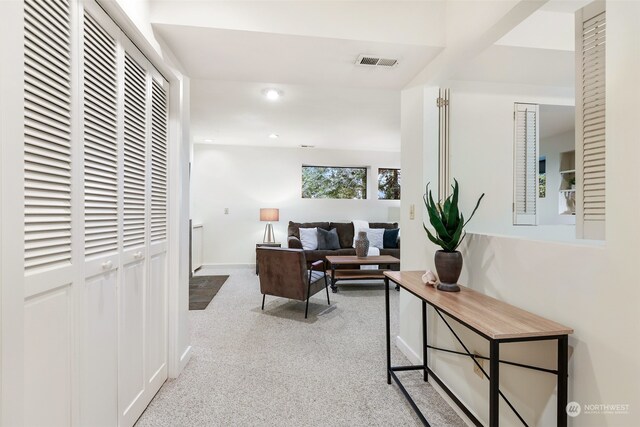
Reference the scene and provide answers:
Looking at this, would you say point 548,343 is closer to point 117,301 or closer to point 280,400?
point 280,400

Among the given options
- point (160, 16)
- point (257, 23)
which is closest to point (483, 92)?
point (257, 23)

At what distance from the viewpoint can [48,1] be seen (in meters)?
0.92

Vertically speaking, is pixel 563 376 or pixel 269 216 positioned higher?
pixel 269 216

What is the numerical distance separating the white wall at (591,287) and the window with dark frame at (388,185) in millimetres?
4521

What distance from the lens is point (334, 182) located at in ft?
19.8

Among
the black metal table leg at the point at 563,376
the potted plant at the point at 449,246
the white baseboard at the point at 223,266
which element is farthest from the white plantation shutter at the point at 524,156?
the white baseboard at the point at 223,266

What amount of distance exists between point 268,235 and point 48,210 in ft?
15.3

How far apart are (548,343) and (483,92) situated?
1.84 meters

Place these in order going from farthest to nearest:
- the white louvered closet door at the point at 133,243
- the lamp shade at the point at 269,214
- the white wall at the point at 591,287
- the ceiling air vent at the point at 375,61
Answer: the lamp shade at the point at 269,214, the ceiling air vent at the point at 375,61, the white louvered closet door at the point at 133,243, the white wall at the point at 591,287

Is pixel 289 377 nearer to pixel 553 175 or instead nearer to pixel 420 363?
pixel 420 363

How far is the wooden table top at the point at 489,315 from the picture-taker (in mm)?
961

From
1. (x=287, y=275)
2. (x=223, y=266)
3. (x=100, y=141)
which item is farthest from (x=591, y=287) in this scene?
(x=223, y=266)

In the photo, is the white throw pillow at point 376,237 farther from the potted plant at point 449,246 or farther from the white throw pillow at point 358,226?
the potted plant at point 449,246

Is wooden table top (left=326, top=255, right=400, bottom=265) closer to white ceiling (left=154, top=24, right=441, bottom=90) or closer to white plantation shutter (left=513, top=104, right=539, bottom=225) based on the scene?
white plantation shutter (left=513, top=104, right=539, bottom=225)
